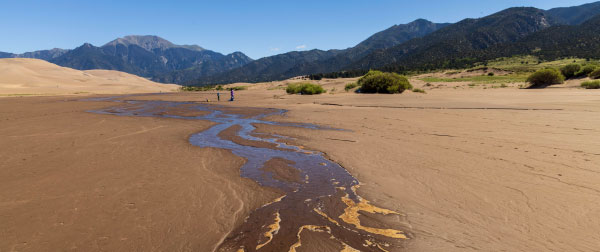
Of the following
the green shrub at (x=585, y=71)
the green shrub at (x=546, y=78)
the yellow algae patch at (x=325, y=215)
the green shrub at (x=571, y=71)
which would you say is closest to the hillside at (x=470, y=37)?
A: the green shrub at (x=571, y=71)

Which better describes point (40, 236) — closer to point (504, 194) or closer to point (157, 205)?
point (157, 205)

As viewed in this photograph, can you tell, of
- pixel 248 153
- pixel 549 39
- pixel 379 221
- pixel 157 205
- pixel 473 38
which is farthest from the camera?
pixel 473 38

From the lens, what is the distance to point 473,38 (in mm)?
123438

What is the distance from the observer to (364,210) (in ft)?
15.5

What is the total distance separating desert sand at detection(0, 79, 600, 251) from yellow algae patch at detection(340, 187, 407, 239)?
14cm

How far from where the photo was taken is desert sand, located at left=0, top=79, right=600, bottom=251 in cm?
382

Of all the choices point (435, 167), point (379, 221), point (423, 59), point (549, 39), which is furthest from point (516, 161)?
point (549, 39)

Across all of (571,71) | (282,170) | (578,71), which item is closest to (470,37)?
(571,71)

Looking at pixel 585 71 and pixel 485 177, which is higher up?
pixel 585 71

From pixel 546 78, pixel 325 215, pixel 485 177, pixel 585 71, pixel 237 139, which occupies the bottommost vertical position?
pixel 325 215

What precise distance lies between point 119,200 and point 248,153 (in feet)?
13.0

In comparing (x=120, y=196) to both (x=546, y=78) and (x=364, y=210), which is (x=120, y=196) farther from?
(x=546, y=78)

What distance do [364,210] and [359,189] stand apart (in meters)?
0.94

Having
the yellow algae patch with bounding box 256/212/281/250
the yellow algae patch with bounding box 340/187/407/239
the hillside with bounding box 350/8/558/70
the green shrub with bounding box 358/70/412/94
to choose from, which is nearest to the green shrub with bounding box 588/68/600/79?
the green shrub with bounding box 358/70/412/94
